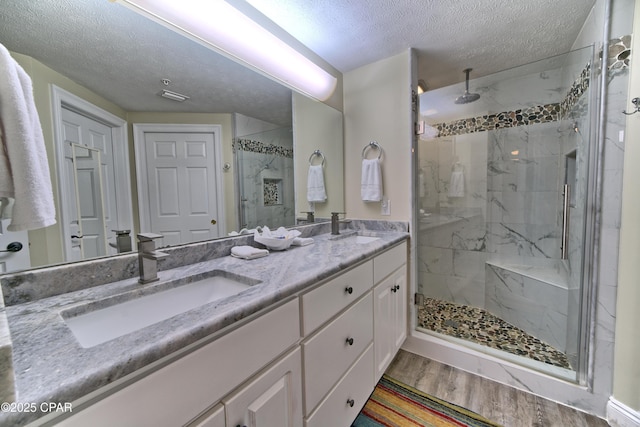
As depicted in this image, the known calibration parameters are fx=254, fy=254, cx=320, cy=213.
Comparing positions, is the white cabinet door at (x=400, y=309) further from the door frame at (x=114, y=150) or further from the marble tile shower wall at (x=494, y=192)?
the door frame at (x=114, y=150)

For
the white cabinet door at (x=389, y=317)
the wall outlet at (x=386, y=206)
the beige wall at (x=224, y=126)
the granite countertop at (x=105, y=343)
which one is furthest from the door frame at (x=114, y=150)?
the wall outlet at (x=386, y=206)

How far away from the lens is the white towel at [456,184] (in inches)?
97.0

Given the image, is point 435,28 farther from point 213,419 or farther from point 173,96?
point 213,419

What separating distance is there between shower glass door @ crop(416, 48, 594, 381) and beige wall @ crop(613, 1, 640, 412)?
0.32 m

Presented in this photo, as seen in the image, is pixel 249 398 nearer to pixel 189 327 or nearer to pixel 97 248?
pixel 189 327

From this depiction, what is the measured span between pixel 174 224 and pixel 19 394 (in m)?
0.78

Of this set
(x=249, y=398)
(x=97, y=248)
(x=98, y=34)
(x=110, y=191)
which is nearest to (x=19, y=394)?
(x=249, y=398)

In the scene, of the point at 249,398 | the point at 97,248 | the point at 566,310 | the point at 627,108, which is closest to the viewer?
the point at 249,398

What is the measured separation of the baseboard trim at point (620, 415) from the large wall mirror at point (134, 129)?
77.4 inches

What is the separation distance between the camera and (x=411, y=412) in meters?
1.36

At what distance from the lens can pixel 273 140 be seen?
1.58m

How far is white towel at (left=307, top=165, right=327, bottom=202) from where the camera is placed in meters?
1.88

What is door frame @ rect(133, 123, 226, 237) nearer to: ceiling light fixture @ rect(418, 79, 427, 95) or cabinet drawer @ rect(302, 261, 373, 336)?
cabinet drawer @ rect(302, 261, 373, 336)

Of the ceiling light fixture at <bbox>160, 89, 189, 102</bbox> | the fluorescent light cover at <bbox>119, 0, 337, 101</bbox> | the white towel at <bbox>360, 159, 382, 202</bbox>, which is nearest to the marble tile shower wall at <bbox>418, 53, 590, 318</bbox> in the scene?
the white towel at <bbox>360, 159, 382, 202</bbox>
